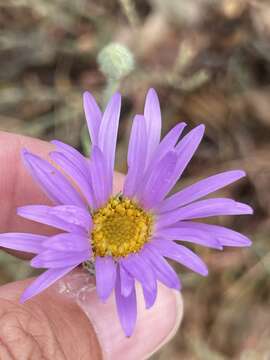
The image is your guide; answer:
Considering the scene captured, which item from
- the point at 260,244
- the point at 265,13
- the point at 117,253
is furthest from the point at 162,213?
the point at 265,13

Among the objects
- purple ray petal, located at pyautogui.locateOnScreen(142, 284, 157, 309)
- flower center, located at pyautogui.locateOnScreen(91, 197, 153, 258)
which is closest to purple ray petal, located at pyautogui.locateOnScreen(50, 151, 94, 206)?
flower center, located at pyautogui.locateOnScreen(91, 197, 153, 258)

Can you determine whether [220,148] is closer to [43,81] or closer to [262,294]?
[262,294]

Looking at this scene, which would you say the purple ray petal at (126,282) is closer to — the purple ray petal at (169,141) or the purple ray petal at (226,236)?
the purple ray petal at (226,236)

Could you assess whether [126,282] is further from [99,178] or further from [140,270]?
[99,178]

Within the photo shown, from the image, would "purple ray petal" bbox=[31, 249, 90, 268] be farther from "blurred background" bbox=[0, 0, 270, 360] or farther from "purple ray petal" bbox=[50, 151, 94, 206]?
"blurred background" bbox=[0, 0, 270, 360]

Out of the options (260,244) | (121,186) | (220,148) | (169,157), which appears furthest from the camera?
(220,148)

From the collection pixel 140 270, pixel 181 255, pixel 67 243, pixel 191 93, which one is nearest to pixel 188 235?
pixel 181 255

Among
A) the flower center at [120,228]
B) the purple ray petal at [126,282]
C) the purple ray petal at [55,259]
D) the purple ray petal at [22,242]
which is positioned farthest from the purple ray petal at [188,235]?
the purple ray petal at [22,242]
